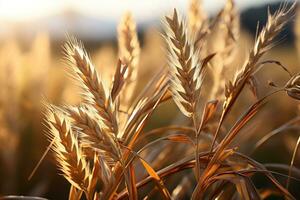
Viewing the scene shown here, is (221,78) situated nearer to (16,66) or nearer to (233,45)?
(233,45)

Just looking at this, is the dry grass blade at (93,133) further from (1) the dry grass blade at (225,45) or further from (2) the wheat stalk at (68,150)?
(1) the dry grass blade at (225,45)

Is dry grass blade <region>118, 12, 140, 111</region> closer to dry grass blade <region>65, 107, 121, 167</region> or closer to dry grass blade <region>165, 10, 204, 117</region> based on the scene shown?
dry grass blade <region>165, 10, 204, 117</region>

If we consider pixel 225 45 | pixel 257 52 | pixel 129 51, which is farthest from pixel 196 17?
pixel 257 52

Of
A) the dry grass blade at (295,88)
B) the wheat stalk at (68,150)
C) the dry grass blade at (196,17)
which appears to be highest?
the dry grass blade at (196,17)

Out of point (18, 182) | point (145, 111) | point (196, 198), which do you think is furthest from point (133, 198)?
point (18, 182)

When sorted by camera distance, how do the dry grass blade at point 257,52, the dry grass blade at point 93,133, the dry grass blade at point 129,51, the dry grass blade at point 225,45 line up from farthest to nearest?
the dry grass blade at point 225,45 < the dry grass blade at point 129,51 < the dry grass blade at point 257,52 < the dry grass blade at point 93,133

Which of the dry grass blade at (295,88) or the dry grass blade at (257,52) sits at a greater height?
the dry grass blade at (257,52)

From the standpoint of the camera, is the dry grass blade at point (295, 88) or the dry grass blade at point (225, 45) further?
the dry grass blade at point (225, 45)

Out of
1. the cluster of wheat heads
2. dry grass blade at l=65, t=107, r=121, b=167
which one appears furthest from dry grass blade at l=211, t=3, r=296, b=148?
dry grass blade at l=65, t=107, r=121, b=167

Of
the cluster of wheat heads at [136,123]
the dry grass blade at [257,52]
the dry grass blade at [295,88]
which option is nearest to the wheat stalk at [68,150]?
the cluster of wheat heads at [136,123]
